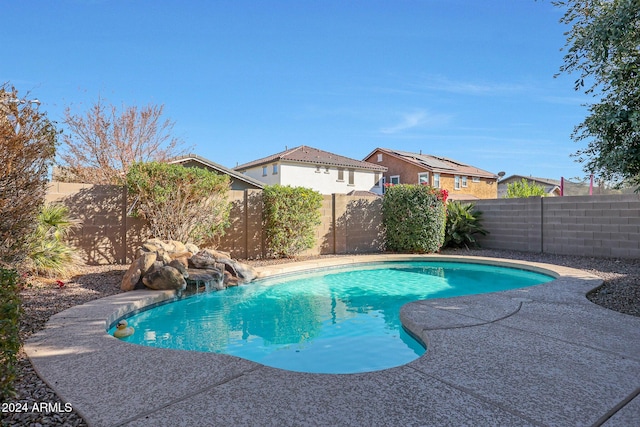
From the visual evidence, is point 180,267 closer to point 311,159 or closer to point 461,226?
point 461,226

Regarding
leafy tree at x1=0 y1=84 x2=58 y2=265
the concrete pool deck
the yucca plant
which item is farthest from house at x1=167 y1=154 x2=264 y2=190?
the concrete pool deck

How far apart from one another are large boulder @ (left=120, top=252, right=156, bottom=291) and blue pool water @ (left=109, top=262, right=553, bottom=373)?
0.83 m

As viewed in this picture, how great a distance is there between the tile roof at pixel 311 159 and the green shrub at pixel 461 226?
637 inches

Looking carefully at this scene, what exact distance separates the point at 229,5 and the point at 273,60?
127 inches

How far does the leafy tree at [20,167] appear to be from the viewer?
15.7 ft

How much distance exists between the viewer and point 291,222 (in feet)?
34.5

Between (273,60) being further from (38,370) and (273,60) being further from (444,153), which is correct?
(444,153)

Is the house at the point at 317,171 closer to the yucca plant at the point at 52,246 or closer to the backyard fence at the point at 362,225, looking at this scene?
the backyard fence at the point at 362,225

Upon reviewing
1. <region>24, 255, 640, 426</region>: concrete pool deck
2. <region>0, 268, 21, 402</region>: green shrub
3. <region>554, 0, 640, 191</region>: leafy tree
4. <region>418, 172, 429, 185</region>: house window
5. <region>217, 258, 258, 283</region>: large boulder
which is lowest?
<region>24, 255, 640, 426</region>: concrete pool deck

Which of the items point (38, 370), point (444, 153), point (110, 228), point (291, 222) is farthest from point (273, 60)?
point (444, 153)

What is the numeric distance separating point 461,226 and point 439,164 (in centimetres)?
2118

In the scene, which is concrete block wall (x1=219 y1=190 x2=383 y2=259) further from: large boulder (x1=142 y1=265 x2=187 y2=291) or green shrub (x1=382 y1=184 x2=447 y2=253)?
large boulder (x1=142 y1=265 x2=187 y2=291)

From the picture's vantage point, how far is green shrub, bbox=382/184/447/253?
11703 millimetres

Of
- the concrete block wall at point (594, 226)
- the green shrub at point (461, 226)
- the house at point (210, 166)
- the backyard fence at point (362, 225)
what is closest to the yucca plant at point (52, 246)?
the backyard fence at point (362, 225)
